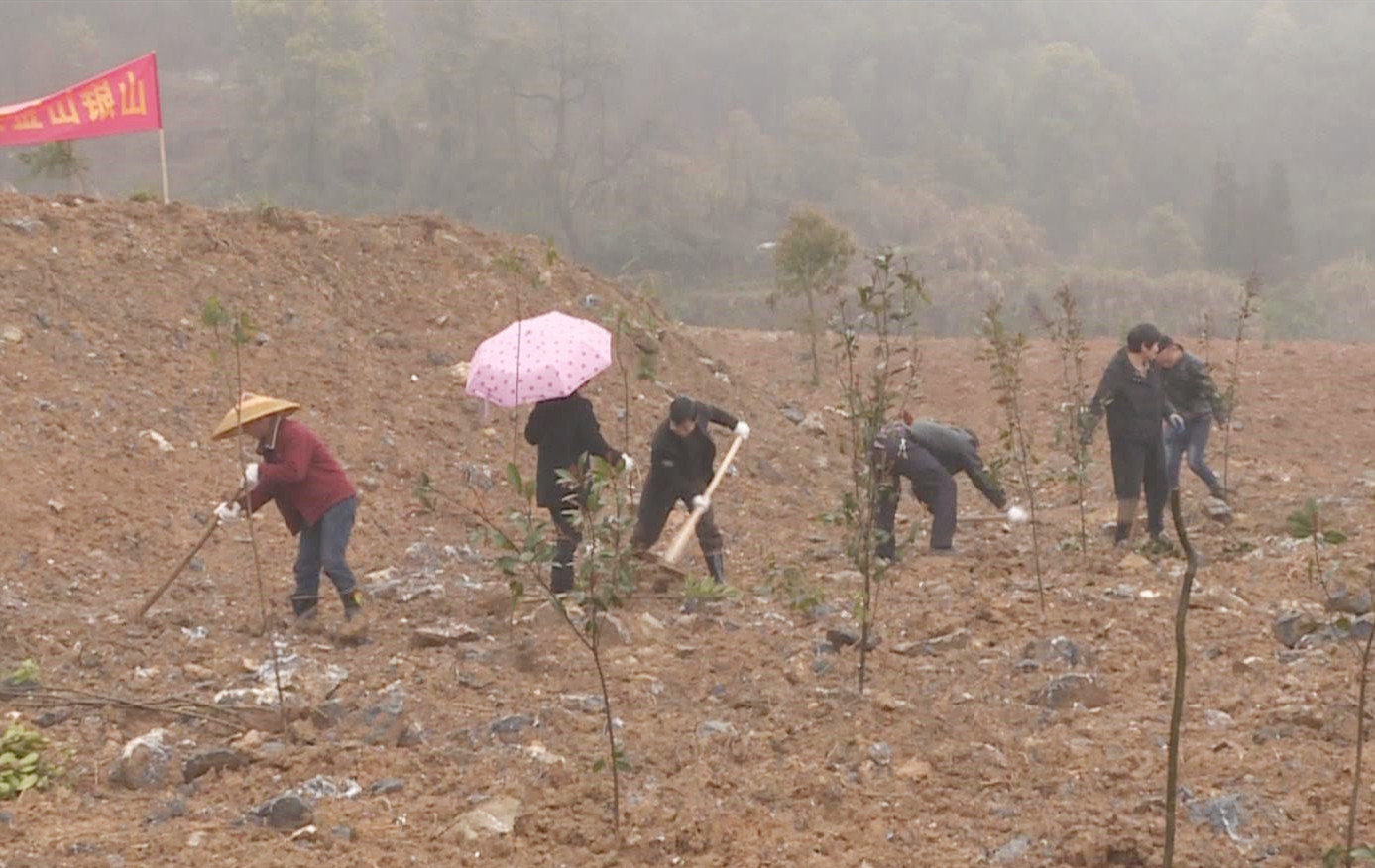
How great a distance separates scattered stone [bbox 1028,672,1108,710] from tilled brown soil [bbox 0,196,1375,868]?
11 millimetres

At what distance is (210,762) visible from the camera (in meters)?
4.65

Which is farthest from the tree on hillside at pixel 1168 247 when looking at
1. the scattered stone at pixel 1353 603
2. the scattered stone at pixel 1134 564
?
the scattered stone at pixel 1353 603

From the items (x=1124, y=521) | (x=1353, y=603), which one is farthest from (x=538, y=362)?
(x=1353, y=603)

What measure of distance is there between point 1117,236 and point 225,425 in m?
46.0

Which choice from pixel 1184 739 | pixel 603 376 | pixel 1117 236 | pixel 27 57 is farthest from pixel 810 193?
pixel 1184 739

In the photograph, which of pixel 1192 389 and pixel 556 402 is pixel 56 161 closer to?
pixel 556 402

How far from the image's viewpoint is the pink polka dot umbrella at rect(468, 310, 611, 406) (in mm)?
6711

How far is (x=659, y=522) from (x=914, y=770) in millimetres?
2844

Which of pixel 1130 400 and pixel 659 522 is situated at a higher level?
pixel 1130 400

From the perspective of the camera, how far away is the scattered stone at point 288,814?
421 centimetres

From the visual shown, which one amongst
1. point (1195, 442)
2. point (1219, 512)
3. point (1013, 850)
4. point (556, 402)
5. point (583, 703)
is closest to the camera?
point (1013, 850)

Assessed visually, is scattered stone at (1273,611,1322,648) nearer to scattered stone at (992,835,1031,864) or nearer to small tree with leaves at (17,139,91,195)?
scattered stone at (992,835,1031,864)

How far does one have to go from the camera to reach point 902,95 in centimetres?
5900

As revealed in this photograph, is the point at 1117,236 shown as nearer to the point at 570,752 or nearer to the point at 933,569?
the point at 933,569
